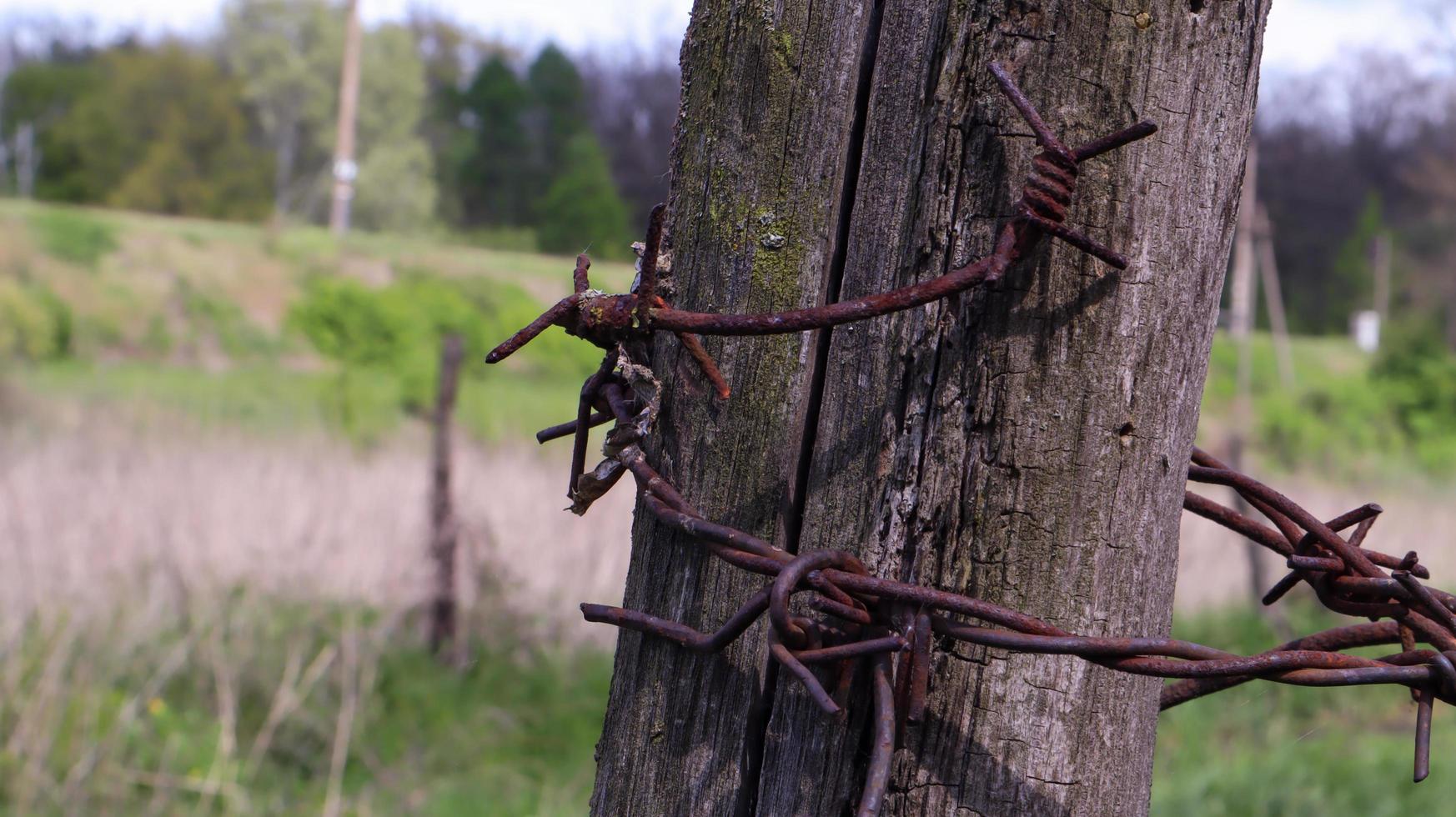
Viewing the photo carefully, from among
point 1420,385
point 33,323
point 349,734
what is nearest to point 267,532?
point 349,734

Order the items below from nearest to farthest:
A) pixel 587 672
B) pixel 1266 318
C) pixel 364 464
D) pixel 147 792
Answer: pixel 147 792, pixel 587 672, pixel 364 464, pixel 1266 318

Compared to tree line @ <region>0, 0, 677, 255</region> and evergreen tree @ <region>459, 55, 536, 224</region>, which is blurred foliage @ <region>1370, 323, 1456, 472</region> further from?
evergreen tree @ <region>459, 55, 536, 224</region>

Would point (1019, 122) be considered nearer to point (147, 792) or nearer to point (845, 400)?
point (845, 400)

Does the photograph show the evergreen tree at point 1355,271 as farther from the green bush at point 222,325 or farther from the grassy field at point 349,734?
the grassy field at point 349,734

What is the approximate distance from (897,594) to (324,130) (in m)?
40.0

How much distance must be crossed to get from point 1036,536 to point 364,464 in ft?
26.4

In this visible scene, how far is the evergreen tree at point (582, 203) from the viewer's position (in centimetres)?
2427

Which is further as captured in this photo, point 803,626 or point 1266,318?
point 1266,318

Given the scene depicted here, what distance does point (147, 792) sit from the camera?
12.9 feet

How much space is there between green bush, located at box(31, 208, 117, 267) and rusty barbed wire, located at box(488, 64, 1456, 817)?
938 inches

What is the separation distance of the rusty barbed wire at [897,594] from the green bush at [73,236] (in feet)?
78.2

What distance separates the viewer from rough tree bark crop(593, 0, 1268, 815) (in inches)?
35.1

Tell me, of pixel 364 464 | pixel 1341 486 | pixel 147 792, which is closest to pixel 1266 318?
pixel 1341 486

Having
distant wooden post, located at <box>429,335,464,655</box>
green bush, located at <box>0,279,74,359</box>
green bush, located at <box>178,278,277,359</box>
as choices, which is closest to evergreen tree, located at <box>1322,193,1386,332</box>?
green bush, located at <box>178,278,277,359</box>
